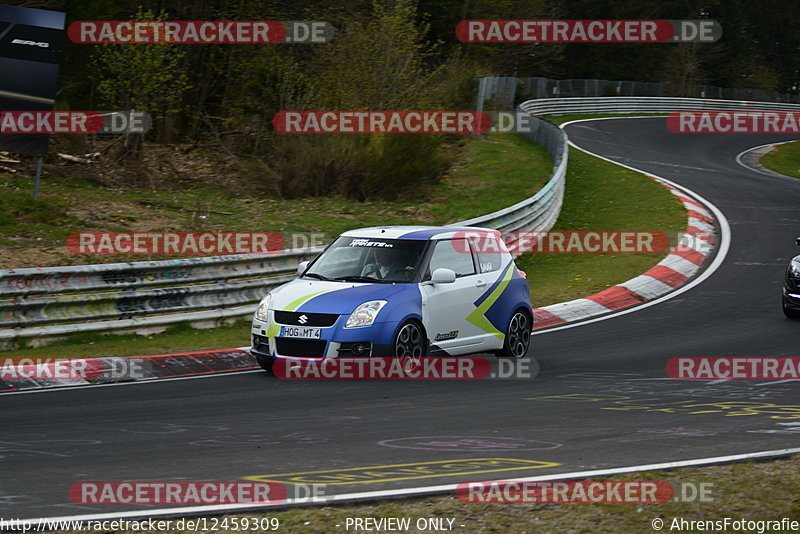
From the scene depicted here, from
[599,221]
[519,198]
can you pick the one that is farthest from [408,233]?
[519,198]

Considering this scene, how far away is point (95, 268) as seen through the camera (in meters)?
12.9

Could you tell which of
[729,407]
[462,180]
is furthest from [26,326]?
[462,180]

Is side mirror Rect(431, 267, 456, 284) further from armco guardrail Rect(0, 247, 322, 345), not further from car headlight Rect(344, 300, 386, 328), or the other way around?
armco guardrail Rect(0, 247, 322, 345)

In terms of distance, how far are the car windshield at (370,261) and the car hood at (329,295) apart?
0.78 ft

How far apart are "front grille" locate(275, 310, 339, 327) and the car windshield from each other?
0.80 metres

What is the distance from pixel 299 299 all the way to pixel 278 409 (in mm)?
1962

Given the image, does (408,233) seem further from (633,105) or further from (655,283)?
(633,105)

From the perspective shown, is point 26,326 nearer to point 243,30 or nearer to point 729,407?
point 729,407

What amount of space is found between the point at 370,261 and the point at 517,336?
2.18 metres

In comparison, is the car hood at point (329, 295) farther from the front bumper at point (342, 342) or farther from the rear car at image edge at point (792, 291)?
the rear car at image edge at point (792, 291)

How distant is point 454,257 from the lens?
11.9 m

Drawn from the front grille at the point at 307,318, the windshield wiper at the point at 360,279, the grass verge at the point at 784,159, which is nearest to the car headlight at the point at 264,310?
the front grille at the point at 307,318

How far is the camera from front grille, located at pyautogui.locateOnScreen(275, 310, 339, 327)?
10.6 m

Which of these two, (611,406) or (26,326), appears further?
(26,326)
